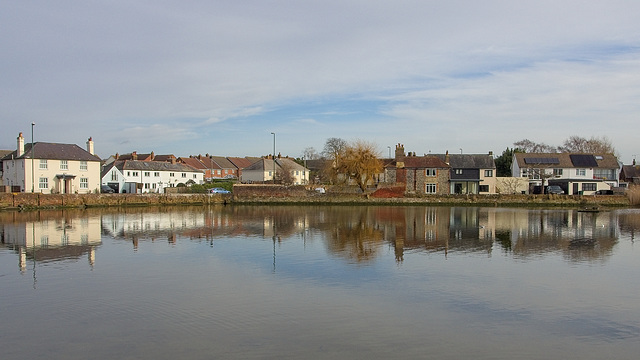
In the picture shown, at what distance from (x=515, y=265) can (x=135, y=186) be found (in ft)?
175

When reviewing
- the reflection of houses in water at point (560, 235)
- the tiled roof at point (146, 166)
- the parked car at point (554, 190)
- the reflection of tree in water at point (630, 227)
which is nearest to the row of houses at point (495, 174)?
the parked car at point (554, 190)

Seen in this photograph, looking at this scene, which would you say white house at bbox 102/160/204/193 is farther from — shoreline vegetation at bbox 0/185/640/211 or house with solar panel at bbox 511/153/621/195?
house with solar panel at bbox 511/153/621/195

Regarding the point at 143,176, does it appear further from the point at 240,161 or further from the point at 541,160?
the point at 541,160

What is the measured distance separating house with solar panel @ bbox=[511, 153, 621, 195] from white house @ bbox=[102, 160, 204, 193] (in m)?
45.0

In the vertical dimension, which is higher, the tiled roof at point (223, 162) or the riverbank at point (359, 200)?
the tiled roof at point (223, 162)

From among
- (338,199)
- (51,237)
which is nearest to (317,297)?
(51,237)

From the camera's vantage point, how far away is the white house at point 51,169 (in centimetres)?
4834

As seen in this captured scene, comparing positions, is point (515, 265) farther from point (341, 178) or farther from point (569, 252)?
point (341, 178)

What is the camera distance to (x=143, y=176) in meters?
65.3

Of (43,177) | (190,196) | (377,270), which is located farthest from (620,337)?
(43,177)

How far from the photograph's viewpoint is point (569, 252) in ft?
69.4

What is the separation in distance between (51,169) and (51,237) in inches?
1128

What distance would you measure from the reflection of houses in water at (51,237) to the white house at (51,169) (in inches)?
557

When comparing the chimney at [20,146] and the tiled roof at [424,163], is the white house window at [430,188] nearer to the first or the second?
the tiled roof at [424,163]
